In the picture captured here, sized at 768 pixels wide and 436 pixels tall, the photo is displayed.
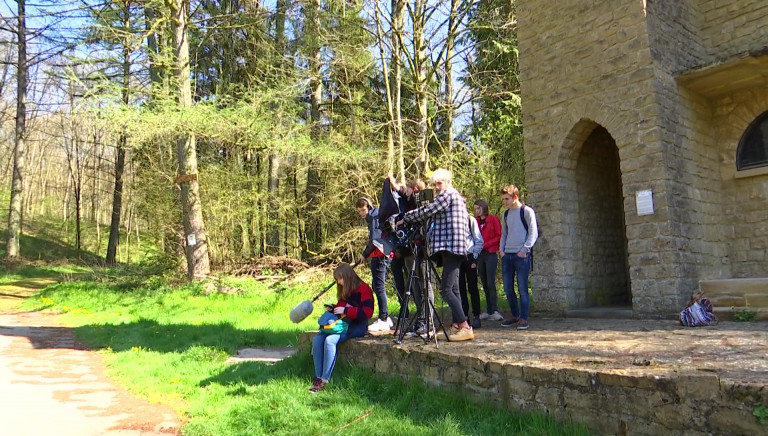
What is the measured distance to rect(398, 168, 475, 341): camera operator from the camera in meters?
5.00

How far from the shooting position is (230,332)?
840 cm

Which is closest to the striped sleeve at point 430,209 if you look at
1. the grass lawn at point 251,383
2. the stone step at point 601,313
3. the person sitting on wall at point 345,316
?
the person sitting on wall at point 345,316

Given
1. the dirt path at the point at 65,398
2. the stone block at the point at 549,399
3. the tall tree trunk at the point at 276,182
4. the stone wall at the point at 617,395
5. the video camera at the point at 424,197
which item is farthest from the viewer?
the tall tree trunk at the point at 276,182

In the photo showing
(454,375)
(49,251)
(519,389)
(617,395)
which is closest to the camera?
(617,395)

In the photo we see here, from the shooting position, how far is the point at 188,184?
43.8ft

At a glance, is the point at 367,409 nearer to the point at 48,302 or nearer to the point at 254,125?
the point at 254,125

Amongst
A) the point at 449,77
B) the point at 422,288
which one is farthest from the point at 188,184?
the point at 422,288

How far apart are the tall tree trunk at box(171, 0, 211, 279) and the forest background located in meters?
0.04

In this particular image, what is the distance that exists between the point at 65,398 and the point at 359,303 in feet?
10.5

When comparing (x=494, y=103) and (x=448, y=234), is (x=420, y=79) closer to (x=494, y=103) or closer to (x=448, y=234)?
(x=494, y=103)

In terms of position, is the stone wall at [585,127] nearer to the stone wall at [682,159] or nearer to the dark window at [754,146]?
the stone wall at [682,159]

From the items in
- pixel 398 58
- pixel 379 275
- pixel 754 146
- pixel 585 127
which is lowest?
pixel 379 275

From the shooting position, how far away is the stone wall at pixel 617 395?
2.98m

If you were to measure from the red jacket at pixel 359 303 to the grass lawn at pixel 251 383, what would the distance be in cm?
58
